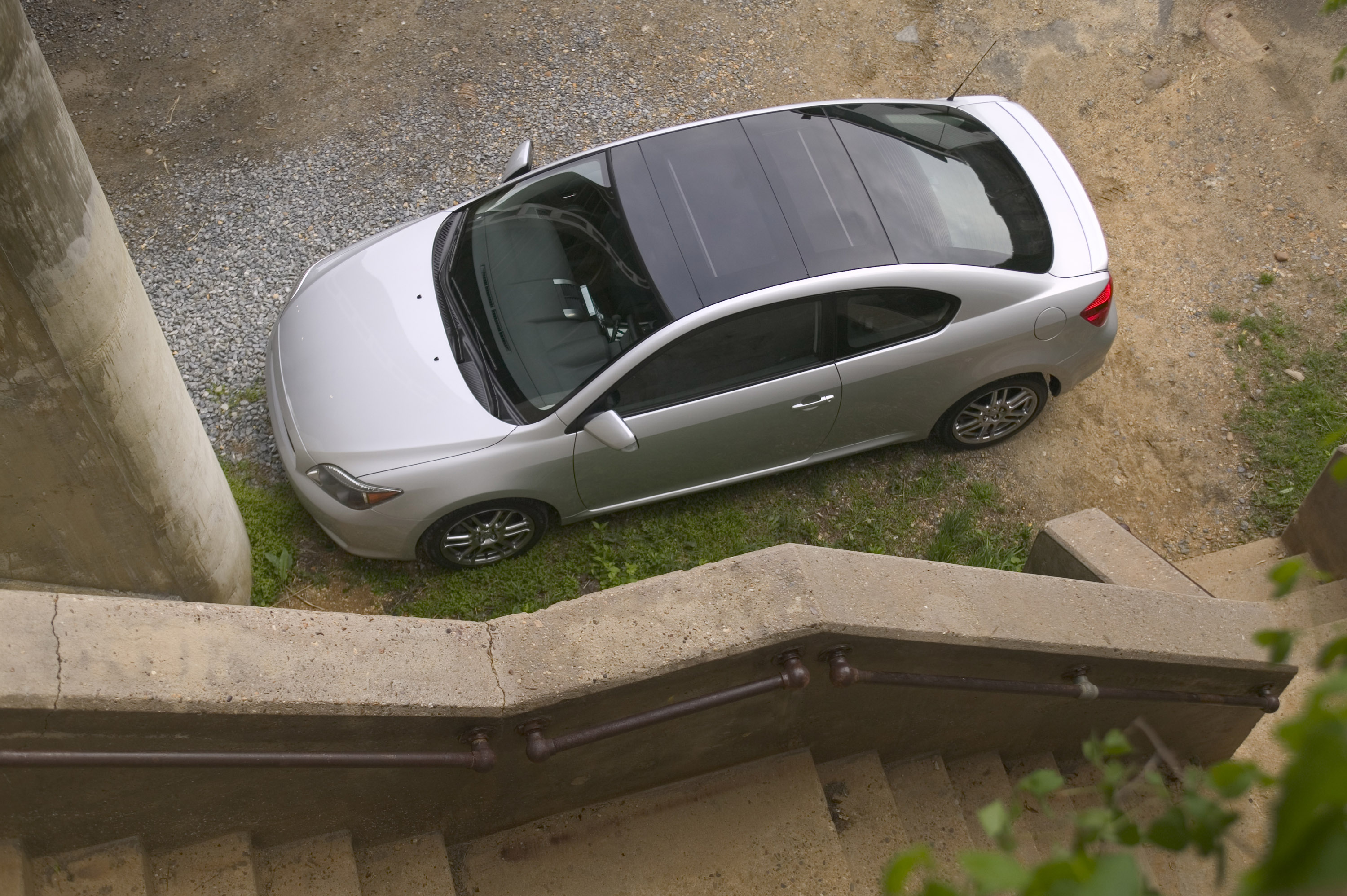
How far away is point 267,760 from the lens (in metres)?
3.02

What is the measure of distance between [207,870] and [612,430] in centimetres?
261

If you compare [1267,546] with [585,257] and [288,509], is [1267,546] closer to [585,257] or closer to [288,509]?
[585,257]

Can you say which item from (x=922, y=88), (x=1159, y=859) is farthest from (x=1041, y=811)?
(x=922, y=88)

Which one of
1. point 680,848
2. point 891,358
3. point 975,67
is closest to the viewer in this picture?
point 680,848

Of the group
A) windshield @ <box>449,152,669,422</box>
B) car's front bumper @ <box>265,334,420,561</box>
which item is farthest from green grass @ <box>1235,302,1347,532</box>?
car's front bumper @ <box>265,334,420,561</box>

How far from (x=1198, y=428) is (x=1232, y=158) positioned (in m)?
2.74

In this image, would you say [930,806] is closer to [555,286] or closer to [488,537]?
[488,537]

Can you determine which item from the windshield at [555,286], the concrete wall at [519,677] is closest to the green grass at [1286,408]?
the concrete wall at [519,677]

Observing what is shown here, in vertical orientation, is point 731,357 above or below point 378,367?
above

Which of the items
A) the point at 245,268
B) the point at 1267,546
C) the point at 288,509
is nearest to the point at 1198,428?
the point at 1267,546

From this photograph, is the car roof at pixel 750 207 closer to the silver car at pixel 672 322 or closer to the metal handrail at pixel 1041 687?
the silver car at pixel 672 322

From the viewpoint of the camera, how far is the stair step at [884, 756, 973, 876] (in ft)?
15.0

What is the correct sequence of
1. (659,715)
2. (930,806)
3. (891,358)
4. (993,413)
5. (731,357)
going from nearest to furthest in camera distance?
(659,715) → (930,806) → (731,357) → (891,358) → (993,413)

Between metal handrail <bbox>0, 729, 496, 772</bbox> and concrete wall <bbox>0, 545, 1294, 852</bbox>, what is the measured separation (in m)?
0.06
